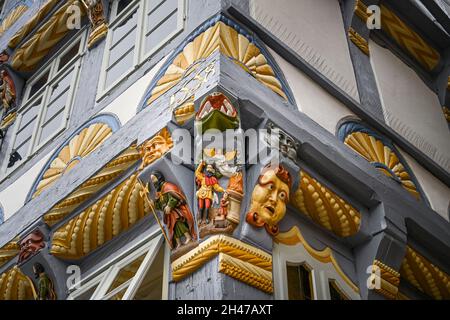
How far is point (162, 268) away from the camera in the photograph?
616 centimetres

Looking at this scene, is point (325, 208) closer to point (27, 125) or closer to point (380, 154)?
point (380, 154)

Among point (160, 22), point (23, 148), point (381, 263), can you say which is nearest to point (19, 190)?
point (23, 148)

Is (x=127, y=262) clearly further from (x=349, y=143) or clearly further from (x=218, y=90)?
(x=349, y=143)

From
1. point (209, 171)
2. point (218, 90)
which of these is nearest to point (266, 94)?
point (218, 90)

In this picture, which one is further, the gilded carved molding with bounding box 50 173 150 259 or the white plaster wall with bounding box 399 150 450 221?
the white plaster wall with bounding box 399 150 450 221

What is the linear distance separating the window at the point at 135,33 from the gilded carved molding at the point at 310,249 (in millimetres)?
2174

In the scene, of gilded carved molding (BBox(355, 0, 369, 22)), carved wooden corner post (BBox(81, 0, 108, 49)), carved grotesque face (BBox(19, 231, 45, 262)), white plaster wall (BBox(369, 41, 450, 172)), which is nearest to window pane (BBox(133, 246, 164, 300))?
carved grotesque face (BBox(19, 231, 45, 262))

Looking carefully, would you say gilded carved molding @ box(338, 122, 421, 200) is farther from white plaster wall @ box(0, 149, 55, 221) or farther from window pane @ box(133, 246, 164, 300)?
white plaster wall @ box(0, 149, 55, 221)

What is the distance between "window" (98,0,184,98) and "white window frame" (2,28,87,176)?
567 mm

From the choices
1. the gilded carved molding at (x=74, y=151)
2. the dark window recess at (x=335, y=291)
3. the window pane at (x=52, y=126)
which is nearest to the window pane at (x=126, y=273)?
the gilded carved molding at (x=74, y=151)

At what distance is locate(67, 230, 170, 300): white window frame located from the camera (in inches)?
225

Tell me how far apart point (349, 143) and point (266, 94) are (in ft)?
3.41

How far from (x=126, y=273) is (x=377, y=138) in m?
2.60

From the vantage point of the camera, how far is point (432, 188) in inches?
309
